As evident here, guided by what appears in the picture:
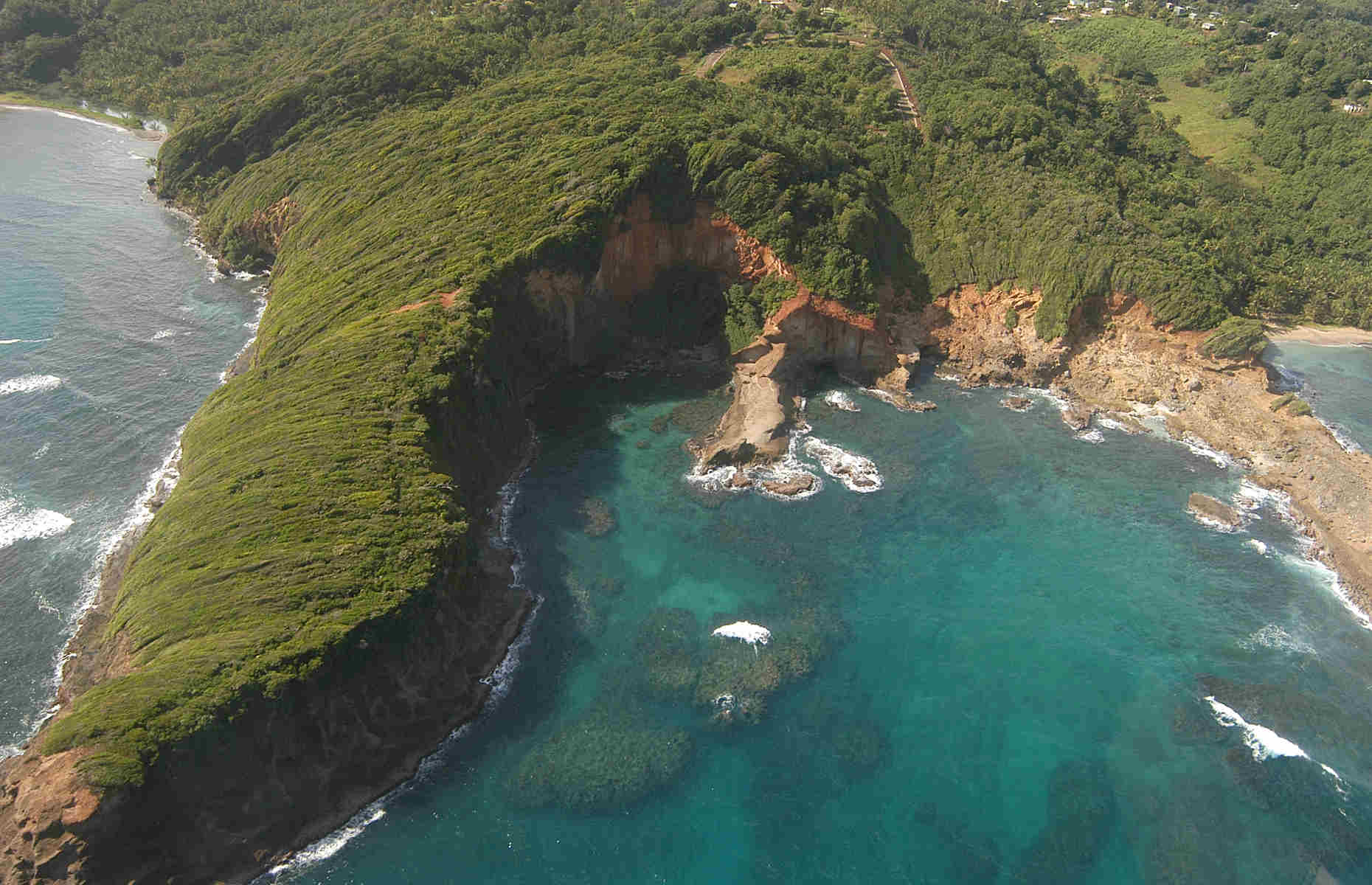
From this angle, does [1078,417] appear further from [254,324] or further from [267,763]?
[254,324]

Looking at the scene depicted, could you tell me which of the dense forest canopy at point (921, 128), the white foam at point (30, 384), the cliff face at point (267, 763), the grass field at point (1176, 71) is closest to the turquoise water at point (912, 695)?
the cliff face at point (267, 763)

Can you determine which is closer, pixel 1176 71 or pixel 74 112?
pixel 1176 71

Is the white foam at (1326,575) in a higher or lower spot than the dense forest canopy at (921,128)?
lower

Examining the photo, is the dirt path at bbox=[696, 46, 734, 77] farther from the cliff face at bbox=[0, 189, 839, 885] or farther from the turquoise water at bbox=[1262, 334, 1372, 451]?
the turquoise water at bbox=[1262, 334, 1372, 451]

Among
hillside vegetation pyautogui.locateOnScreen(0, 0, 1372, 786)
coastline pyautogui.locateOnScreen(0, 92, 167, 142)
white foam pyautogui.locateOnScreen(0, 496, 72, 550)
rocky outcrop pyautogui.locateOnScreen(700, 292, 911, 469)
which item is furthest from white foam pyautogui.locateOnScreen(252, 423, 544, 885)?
coastline pyautogui.locateOnScreen(0, 92, 167, 142)

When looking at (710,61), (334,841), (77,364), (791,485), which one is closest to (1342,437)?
(791,485)

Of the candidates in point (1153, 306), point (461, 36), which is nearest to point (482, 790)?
point (1153, 306)

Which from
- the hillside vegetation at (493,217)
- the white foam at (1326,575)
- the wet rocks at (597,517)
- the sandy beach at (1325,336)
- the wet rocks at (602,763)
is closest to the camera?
the wet rocks at (602,763)

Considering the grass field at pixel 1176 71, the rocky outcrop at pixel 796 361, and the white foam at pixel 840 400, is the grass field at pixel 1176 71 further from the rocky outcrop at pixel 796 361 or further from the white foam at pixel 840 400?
the white foam at pixel 840 400
